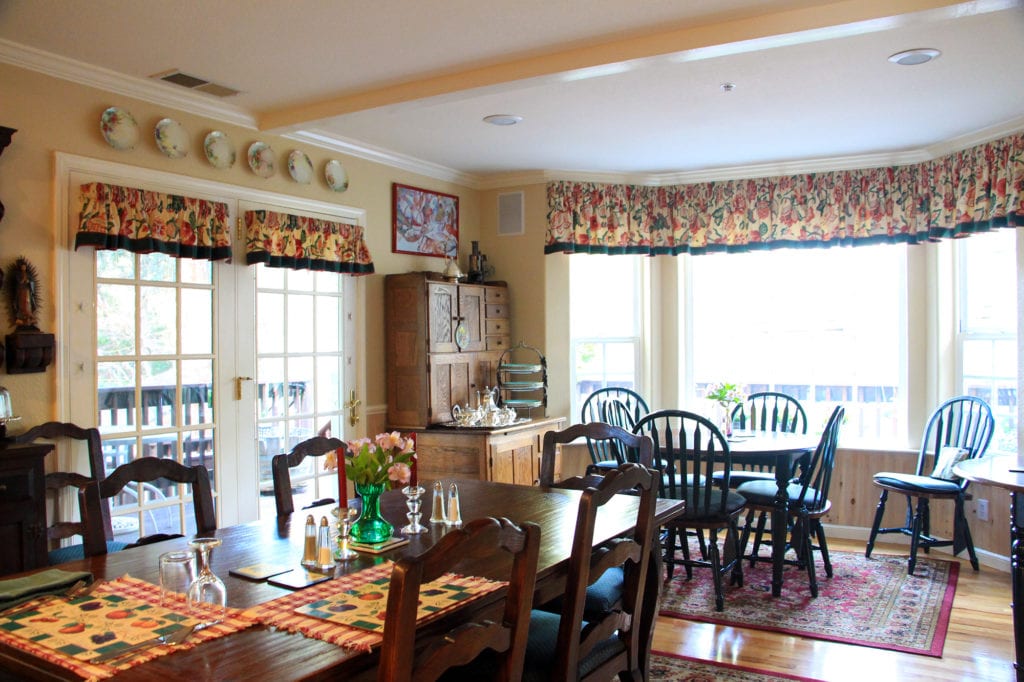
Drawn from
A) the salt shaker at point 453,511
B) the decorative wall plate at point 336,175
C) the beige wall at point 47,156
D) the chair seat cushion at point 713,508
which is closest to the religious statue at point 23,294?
the beige wall at point 47,156

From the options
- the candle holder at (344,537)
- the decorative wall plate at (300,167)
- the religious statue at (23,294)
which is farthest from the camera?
the decorative wall plate at (300,167)

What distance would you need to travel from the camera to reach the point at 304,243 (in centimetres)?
455

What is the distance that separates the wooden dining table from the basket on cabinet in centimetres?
251

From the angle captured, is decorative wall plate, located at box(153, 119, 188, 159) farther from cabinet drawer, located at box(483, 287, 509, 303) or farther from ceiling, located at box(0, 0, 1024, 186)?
cabinet drawer, located at box(483, 287, 509, 303)

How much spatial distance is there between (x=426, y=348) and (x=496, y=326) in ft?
2.82

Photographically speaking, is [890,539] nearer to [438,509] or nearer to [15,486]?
[438,509]

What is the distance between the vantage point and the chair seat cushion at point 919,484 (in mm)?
4640

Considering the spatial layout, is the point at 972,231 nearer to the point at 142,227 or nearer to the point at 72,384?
the point at 142,227

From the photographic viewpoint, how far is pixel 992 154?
15.8ft

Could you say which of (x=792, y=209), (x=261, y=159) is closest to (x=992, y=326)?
(x=792, y=209)

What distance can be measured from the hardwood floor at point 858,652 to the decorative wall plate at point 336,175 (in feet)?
10.1

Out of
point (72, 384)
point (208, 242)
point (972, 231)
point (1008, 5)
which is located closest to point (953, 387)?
point (972, 231)

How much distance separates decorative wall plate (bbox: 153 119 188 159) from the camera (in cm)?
385

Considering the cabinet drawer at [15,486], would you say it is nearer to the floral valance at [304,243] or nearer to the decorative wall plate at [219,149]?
the floral valance at [304,243]
